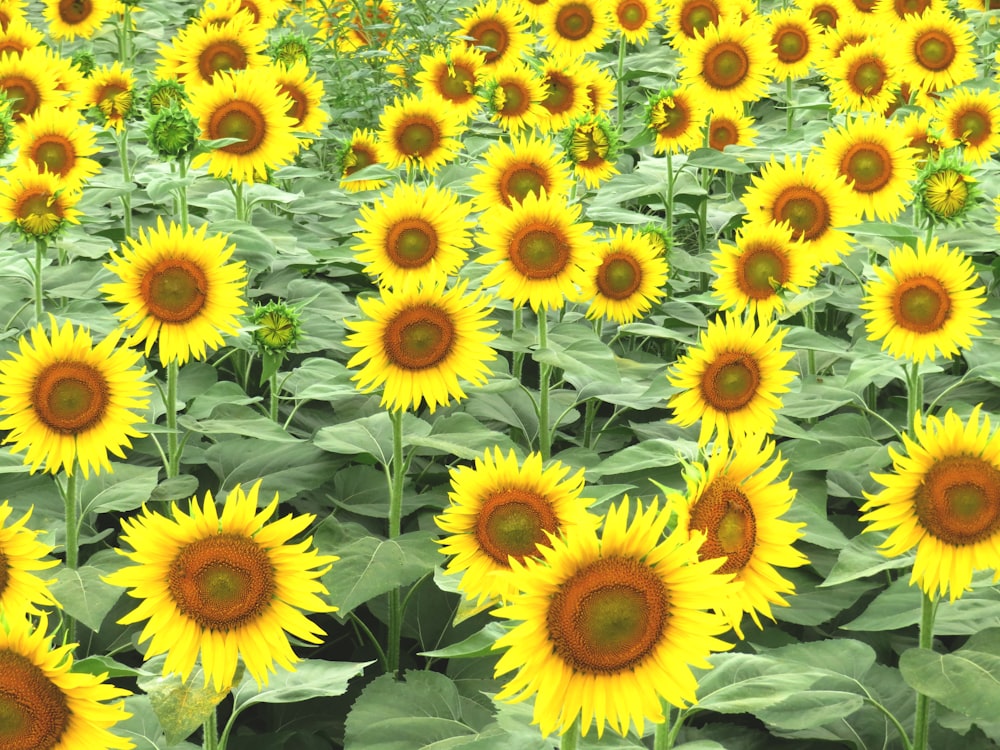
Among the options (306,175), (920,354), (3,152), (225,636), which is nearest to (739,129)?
(306,175)

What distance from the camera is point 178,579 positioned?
4.89 feet

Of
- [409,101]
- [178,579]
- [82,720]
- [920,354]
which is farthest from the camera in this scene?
[409,101]

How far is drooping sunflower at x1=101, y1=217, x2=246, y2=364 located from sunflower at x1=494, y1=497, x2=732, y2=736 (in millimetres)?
1251

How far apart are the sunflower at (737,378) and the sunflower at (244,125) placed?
1473 millimetres

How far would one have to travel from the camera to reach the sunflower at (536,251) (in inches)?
99.7

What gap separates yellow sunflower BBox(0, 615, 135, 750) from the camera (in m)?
1.31

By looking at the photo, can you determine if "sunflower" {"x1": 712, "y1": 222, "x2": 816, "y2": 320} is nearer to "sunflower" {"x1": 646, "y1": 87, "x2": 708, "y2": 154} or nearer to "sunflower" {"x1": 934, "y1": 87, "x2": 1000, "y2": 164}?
"sunflower" {"x1": 646, "y1": 87, "x2": 708, "y2": 154}

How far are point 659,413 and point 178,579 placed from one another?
168 cm

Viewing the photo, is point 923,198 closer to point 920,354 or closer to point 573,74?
point 920,354

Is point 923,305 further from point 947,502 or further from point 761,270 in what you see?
point 947,502

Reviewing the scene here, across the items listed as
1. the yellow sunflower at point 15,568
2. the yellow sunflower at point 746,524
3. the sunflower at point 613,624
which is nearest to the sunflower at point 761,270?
the yellow sunflower at point 746,524

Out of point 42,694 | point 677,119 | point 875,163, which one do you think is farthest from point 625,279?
point 42,694

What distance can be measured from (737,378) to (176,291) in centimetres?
110

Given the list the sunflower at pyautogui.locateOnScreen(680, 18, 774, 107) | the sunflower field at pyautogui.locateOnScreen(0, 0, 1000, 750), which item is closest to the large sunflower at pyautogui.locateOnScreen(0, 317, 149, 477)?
the sunflower field at pyautogui.locateOnScreen(0, 0, 1000, 750)
